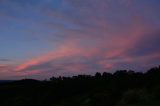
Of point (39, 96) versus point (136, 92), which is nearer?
point (136, 92)

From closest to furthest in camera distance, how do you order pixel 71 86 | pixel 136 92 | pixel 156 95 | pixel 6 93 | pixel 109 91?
pixel 156 95, pixel 136 92, pixel 109 91, pixel 6 93, pixel 71 86

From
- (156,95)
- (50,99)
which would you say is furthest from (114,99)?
(50,99)

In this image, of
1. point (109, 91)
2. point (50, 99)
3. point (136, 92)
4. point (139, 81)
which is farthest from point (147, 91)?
point (139, 81)

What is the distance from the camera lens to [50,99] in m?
→ 35.6

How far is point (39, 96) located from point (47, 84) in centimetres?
845

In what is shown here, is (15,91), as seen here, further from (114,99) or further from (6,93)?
(114,99)

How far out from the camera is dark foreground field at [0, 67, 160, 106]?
94.8ft

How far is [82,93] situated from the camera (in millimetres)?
42469

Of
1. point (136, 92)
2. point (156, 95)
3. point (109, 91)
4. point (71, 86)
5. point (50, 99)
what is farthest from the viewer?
point (71, 86)

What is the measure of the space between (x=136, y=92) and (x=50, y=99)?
8949 mm

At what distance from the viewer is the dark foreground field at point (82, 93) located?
28.9m

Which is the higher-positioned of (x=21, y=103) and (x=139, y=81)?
(x=139, y=81)

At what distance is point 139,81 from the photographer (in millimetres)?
44000

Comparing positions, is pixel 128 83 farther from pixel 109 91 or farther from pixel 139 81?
pixel 109 91
